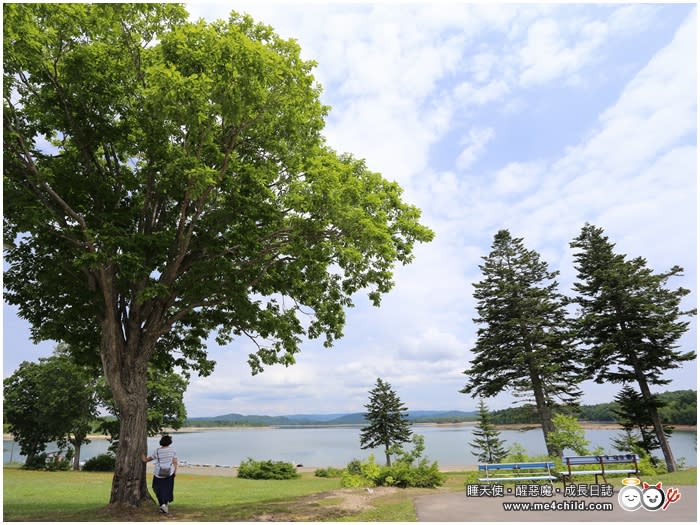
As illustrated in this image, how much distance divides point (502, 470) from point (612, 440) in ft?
93.4

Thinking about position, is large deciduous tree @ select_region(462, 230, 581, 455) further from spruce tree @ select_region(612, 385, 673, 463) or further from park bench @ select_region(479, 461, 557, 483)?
park bench @ select_region(479, 461, 557, 483)

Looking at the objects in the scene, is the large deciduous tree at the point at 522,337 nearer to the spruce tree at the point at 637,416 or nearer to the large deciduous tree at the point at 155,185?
the spruce tree at the point at 637,416

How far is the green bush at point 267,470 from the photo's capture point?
87.9 ft

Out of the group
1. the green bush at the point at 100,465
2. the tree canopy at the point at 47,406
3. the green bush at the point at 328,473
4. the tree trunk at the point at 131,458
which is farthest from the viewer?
the tree canopy at the point at 47,406

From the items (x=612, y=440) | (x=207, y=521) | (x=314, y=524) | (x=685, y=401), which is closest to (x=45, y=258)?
(x=207, y=521)

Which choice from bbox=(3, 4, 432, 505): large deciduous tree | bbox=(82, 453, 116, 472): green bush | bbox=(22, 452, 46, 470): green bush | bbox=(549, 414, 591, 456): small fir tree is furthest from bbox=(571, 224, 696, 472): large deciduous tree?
bbox=(22, 452, 46, 470): green bush

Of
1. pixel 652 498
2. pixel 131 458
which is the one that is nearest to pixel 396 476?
pixel 652 498

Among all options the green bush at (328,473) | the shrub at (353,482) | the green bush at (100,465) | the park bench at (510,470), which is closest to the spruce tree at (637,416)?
the park bench at (510,470)

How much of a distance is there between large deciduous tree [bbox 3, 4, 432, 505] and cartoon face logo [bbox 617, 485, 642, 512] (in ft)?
23.0

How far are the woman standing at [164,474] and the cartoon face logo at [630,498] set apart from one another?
9.31m

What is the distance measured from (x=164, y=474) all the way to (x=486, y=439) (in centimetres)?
3808

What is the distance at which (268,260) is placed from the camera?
13336mm

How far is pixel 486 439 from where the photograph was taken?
42.2 metres

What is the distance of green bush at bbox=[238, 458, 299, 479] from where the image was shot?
2680 cm
